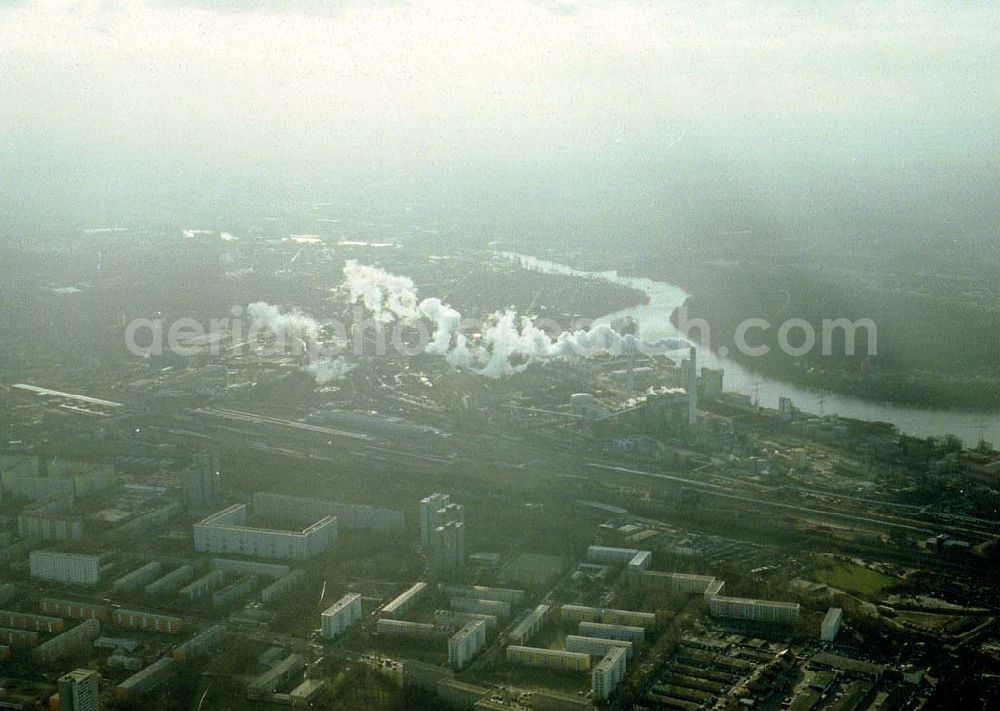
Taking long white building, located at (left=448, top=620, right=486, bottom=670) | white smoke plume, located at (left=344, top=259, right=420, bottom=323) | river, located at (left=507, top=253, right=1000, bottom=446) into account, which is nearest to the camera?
long white building, located at (left=448, top=620, right=486, bottom=670)

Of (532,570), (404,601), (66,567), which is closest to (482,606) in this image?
(404,601)

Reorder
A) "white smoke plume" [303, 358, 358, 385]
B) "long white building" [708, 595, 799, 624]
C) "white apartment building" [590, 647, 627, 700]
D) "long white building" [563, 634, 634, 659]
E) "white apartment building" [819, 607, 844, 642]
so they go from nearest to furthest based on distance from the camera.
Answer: "white apartment building" [590, 647, 627, 700] → "long white building" [563, 634, 634, 659] → "white apartment building" [819, 607, 844, 642] → "long white building" [708, 595, 799, 624] → "white smoke plume" [303, 358, 358, 385]

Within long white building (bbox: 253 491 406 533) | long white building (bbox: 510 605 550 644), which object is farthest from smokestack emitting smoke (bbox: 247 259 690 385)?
long white building (bbox: 510 605 550 644)

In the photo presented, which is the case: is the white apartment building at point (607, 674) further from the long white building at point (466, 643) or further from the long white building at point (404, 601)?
the long white building at point (404, 601)

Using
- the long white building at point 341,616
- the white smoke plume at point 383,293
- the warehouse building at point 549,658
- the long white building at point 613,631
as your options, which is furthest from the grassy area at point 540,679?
the white smoke plume at point 383,293

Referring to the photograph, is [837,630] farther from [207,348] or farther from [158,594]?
[207,348]

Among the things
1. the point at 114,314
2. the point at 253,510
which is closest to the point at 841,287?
the point at 114,314

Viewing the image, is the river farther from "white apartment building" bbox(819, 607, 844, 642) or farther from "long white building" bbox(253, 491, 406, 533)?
"long white building" bbox(253, 491, 406, 533)
